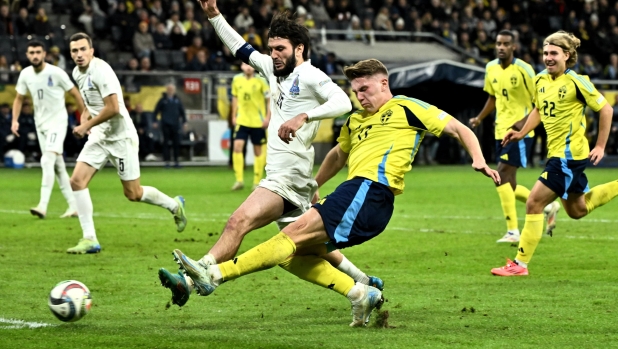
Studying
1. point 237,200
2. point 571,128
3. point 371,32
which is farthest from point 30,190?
point 371,32

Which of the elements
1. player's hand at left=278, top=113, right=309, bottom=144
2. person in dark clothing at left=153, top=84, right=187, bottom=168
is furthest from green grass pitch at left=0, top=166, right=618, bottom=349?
person in dark clothing at left=153, top=84, right=187, bottom=168

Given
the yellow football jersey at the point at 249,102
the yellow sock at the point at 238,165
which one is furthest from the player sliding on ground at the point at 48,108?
the yellow football jersey at the point at 249,102

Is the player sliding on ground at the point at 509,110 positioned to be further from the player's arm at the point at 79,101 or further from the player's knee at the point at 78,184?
the player's arm at the point at 79,101

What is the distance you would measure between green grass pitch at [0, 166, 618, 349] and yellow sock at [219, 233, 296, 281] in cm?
43

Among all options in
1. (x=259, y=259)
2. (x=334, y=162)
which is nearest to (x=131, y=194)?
(x=334, y=162)

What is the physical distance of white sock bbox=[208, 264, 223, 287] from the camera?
598cm

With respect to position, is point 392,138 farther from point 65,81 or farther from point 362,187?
point 65,81

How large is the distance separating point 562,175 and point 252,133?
35.9 ft

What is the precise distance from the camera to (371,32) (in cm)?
3388

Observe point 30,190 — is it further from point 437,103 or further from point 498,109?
point 437,103

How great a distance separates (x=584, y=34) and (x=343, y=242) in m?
33.8

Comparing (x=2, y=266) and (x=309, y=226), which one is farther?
(x=2, y=266)

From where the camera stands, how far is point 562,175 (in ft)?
30.2

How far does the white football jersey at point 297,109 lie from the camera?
710 cm
